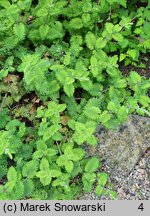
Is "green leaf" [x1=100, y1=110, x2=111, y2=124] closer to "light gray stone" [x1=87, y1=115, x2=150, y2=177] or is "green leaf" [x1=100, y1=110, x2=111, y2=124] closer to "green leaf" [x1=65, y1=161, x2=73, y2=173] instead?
"light gray stone" [x1=87, y1=115, x2=150, y2=177]

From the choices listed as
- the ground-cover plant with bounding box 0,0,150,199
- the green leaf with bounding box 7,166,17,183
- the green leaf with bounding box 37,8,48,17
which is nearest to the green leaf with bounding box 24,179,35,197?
the ground-cover plant with bounding box 0,0,150,199

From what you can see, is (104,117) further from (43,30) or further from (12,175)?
(43,30)

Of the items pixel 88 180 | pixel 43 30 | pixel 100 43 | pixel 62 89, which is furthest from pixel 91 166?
pixel 43 30

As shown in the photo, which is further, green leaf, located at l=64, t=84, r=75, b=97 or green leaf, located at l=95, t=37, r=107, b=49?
green leaf, located at l=95, t=37, r=107, b=49

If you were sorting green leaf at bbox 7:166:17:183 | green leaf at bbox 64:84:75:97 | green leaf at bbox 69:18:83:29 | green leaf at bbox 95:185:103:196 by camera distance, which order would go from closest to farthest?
green leaf at bbox 7:166:17:183 → green leaf at bbox 95:185:103:196 → green leaf at bbox 64:84:75:97 → green leaf at bbox 69:18:83:29

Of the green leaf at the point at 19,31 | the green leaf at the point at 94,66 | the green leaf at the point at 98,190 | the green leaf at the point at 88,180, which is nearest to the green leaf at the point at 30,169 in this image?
the green leaf at the point at 88,180

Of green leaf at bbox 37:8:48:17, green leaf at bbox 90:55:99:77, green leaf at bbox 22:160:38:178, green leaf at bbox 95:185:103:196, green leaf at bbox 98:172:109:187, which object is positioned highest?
green leaf at bbox 37:8:48:17

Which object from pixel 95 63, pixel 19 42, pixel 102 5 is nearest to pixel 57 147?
pixel 95 63

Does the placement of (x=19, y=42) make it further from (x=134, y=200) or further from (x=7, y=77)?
(x=134, y=200)

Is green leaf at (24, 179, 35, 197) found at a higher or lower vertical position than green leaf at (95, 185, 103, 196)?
higher
